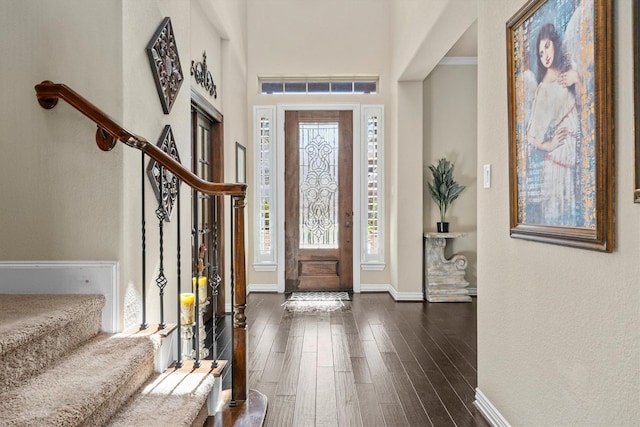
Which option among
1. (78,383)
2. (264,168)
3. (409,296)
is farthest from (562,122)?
(264,168)

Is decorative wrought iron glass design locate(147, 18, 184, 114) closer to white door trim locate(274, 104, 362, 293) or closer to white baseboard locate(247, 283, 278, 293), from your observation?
white door trim locate(274, 104, 362, 293)

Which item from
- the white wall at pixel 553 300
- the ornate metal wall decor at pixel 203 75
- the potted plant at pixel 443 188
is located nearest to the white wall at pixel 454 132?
the potted plant at pixel 443 188

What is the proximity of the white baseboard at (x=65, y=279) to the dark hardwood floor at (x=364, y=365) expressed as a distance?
0.98m

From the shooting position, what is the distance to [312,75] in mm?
5562

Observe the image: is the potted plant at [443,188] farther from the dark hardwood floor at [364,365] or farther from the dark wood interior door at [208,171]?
the dark wood interior door at [208,171]

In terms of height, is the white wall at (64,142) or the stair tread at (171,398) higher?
the white wall at (64,142)

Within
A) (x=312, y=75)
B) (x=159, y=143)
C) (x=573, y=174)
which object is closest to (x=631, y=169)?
(x=573, y=174)

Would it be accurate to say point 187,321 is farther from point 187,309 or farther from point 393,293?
point 393,293

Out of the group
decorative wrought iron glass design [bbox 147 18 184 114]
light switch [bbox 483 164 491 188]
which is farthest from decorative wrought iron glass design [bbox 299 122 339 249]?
light switch [bbox 483 164 491 188]

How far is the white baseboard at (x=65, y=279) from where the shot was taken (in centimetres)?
192

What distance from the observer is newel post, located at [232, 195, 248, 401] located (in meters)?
2.19

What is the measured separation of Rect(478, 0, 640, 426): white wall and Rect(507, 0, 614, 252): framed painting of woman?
1.6 inches

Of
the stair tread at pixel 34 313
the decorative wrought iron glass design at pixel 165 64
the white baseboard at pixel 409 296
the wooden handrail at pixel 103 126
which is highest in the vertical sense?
the decorative wrought iron glass design at pixel 165 64

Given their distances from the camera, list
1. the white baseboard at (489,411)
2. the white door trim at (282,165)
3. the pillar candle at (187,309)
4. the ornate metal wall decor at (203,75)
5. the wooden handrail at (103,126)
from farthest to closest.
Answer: the white door trim at (282,165) → the ornate metal wall decor at (203,75) → the pillar candle at (187,309) → the white baseboard at (489,411) → the wooden handrail at (103,126)
